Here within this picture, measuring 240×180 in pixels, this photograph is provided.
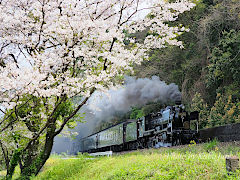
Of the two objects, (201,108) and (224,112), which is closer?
(224,112)

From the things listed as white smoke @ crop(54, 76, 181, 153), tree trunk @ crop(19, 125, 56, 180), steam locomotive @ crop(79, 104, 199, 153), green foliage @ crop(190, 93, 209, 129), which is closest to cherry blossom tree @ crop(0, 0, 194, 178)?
tree trunk @ crop(19, 125, 56, 180)

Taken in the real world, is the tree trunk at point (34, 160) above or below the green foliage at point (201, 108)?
below

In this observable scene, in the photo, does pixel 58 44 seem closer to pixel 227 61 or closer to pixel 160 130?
pixel 160 130

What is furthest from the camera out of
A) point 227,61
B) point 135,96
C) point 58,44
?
point 135,96

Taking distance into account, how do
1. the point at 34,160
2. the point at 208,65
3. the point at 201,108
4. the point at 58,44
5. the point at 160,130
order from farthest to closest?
the point at 208,65
the point at 201,108
the point at 160,130
the point at 34,160
the point at 58,44

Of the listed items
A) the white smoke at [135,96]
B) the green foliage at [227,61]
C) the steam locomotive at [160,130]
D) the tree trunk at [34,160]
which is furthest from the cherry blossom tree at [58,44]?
the green foliage at [227,61]

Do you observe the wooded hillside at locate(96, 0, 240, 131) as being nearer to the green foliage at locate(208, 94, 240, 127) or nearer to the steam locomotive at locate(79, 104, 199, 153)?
the green foliage at locate(208, 94, 240, 127)

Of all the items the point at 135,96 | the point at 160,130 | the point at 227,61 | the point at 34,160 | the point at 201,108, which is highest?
the point at 227,61

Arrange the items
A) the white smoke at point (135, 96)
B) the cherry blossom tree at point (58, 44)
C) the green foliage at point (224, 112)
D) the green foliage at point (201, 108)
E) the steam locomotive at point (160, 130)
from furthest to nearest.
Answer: the white smoke at point (135, 96) → the green foliage at point (201, 108) → the green foliage at point (224, 112) → the steam locomotive at point (160, 130) → the cherry blossom tree at point (58, 44)

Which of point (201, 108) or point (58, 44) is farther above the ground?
point (58, 44)

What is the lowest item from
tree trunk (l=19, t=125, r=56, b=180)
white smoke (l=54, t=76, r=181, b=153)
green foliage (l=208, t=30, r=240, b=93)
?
tree trunk (l=19, t=125, r=56, b=180)

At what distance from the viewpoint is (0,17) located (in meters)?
7.79

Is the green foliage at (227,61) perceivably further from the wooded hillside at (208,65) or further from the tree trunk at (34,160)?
the tree trunk at (34,160)

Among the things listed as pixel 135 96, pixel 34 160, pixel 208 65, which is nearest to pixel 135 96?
pixel 135 96
